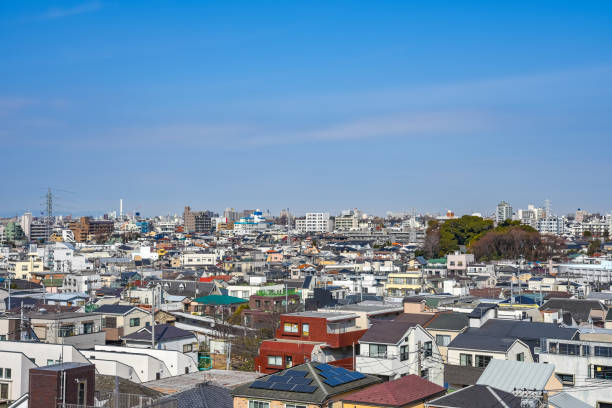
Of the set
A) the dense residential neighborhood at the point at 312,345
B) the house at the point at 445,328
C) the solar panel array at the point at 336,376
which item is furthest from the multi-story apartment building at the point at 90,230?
the solar panel array at the point at 336,376

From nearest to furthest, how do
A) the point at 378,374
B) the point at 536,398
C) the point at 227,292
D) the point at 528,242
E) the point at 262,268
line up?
the point at 536,398, the point at 378,374, the point at 227,292, the point at 262,268, the point at 528,242

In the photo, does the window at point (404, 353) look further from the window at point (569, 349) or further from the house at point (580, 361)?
the window at point (569, 349)

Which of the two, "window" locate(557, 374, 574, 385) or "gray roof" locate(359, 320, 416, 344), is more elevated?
"gray roof" locate(359, 320, 416, 344)

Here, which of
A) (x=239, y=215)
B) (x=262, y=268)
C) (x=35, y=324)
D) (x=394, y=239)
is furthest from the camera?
(x=239, y=215)

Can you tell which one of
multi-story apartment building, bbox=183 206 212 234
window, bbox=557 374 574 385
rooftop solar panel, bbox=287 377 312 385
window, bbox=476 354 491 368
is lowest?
window, bbox=557 374 574 385

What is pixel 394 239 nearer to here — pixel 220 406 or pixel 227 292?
pixel 227 292

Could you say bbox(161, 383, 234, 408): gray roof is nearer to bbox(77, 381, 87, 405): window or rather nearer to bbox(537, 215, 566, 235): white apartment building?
bbox(77, 381, 87, 405): window

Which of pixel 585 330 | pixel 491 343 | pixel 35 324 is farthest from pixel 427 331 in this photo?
pixel 35 324

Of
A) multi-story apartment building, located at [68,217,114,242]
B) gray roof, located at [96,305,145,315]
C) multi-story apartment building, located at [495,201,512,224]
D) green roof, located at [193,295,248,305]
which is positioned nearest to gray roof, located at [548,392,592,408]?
gray roof, located at [96,305,145,315]
